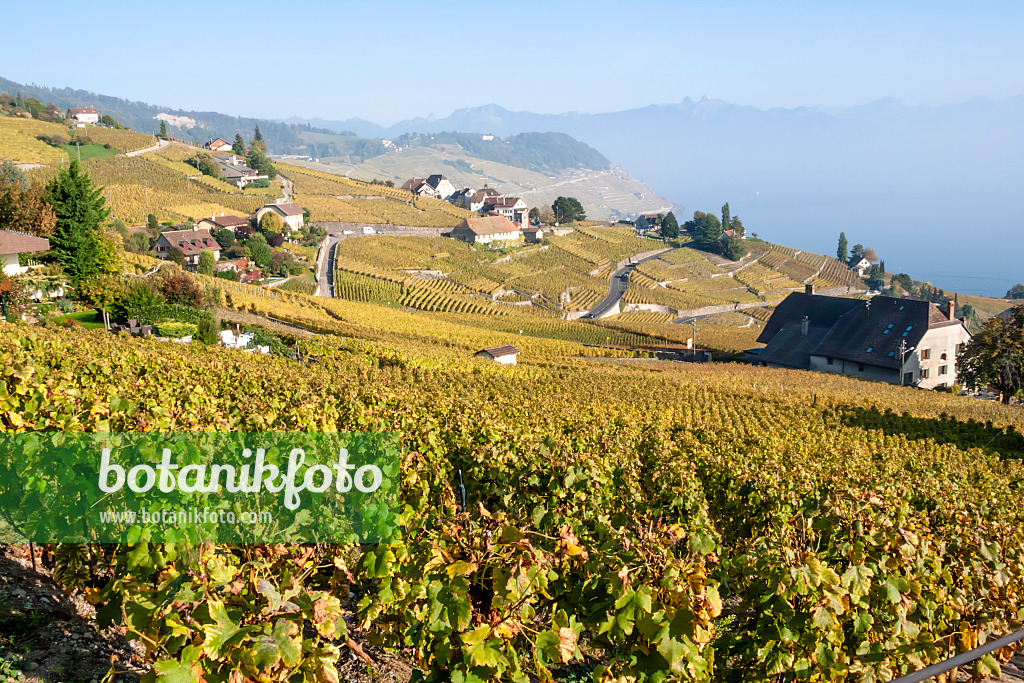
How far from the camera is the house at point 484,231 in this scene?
105 meters

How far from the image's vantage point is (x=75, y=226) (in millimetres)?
30469

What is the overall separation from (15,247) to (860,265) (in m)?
142

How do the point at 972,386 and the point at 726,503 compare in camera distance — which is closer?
the point at 726,503

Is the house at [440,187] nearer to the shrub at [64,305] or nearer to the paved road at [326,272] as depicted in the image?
the paved road at [326,272]

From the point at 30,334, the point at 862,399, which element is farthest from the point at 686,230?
the point at 30,334

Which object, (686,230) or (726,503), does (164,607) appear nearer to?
(726,503)

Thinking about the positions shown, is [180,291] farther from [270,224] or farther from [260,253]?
[270,224]

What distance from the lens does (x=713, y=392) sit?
26.4m

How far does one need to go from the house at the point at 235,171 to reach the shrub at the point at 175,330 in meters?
96.1

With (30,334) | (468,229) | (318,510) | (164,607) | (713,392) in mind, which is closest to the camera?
(164,607)

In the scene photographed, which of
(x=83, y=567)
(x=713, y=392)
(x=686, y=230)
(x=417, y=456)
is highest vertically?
(x=686, y=230)

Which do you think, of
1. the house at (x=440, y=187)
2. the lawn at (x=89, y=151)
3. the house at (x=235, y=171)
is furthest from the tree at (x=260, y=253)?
the house at (x=440, y=187)

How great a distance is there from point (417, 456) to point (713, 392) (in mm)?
20973

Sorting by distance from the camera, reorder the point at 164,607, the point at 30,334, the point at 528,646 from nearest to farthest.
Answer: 1. the point at 164,607
2. the point at 528,646
3. the point at 30,334
